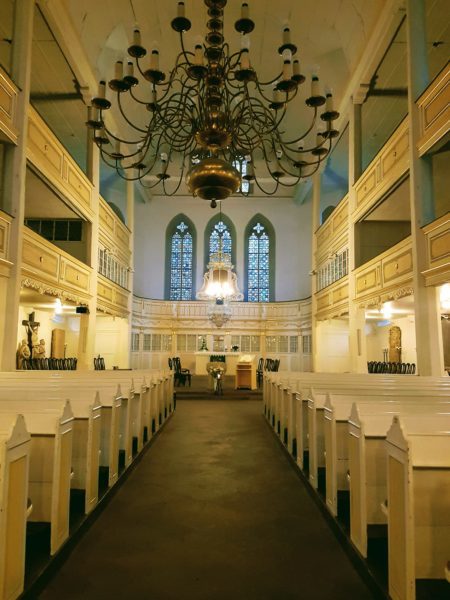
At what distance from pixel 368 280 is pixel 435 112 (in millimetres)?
4028

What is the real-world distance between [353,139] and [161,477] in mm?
9688

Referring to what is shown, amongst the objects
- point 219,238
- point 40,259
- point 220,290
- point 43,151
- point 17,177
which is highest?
point 219,238

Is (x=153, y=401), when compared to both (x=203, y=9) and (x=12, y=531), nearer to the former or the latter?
(x=12, y=531)

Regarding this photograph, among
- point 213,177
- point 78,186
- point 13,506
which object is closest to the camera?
point 13,506

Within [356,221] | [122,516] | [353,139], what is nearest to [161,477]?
[122,516]

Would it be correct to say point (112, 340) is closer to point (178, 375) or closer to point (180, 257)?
point (178, 375)

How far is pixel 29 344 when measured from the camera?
11430 mm

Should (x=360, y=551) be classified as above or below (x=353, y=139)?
below

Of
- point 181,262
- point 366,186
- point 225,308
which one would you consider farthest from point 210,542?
point 181,262

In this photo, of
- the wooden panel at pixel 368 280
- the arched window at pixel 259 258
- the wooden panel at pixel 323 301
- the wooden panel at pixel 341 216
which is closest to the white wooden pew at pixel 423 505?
the wooden panel at pixel 368 280

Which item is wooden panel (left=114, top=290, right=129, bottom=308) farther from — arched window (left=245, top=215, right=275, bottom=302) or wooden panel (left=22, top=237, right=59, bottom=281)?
arched window (left=245, top=215, right=275, bottom=302)

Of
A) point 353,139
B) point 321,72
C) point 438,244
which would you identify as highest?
point 321,72

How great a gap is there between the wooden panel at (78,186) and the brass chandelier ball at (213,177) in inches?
242

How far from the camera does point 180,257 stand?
1938 cm
